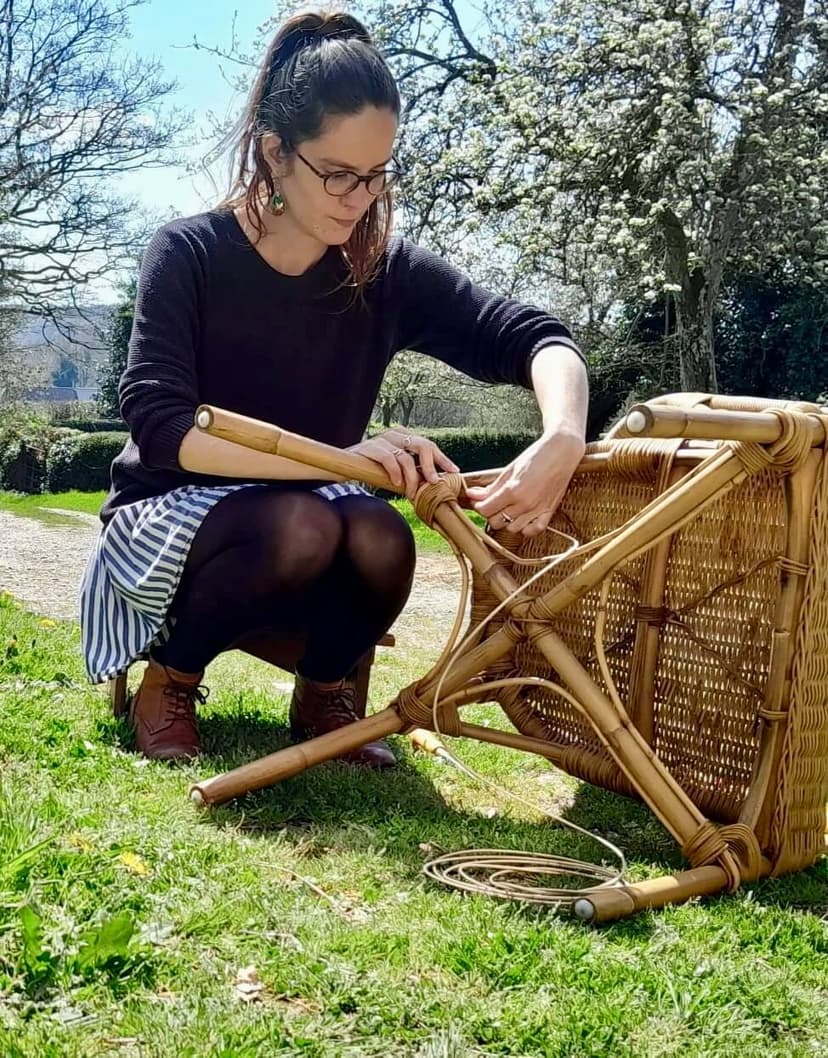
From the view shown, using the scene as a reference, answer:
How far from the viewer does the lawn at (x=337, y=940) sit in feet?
4.22

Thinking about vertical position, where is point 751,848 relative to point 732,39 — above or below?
below

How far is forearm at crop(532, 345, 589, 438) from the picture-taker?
221cm

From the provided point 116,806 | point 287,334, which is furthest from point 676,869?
point 287,334

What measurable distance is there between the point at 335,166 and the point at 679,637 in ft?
3.73

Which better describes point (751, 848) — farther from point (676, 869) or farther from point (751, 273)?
point (751, 273)

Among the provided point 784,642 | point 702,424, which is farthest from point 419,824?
point 702,424

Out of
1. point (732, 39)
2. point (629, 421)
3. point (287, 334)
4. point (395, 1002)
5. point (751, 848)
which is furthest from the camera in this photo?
point (732, 39)

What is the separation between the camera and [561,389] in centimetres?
229

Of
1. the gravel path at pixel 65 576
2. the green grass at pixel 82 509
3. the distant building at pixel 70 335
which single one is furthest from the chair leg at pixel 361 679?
the distant building at pixel 70 335

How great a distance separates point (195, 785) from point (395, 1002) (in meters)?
0.74

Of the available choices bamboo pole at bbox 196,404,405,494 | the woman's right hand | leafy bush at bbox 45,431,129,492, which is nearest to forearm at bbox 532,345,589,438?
the woman's right hand

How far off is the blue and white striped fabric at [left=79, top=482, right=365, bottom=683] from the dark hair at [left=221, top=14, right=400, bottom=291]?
57cm

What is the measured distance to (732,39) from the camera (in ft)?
31.4

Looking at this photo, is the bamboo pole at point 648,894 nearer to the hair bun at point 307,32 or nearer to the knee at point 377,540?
the knee at point 377,540
